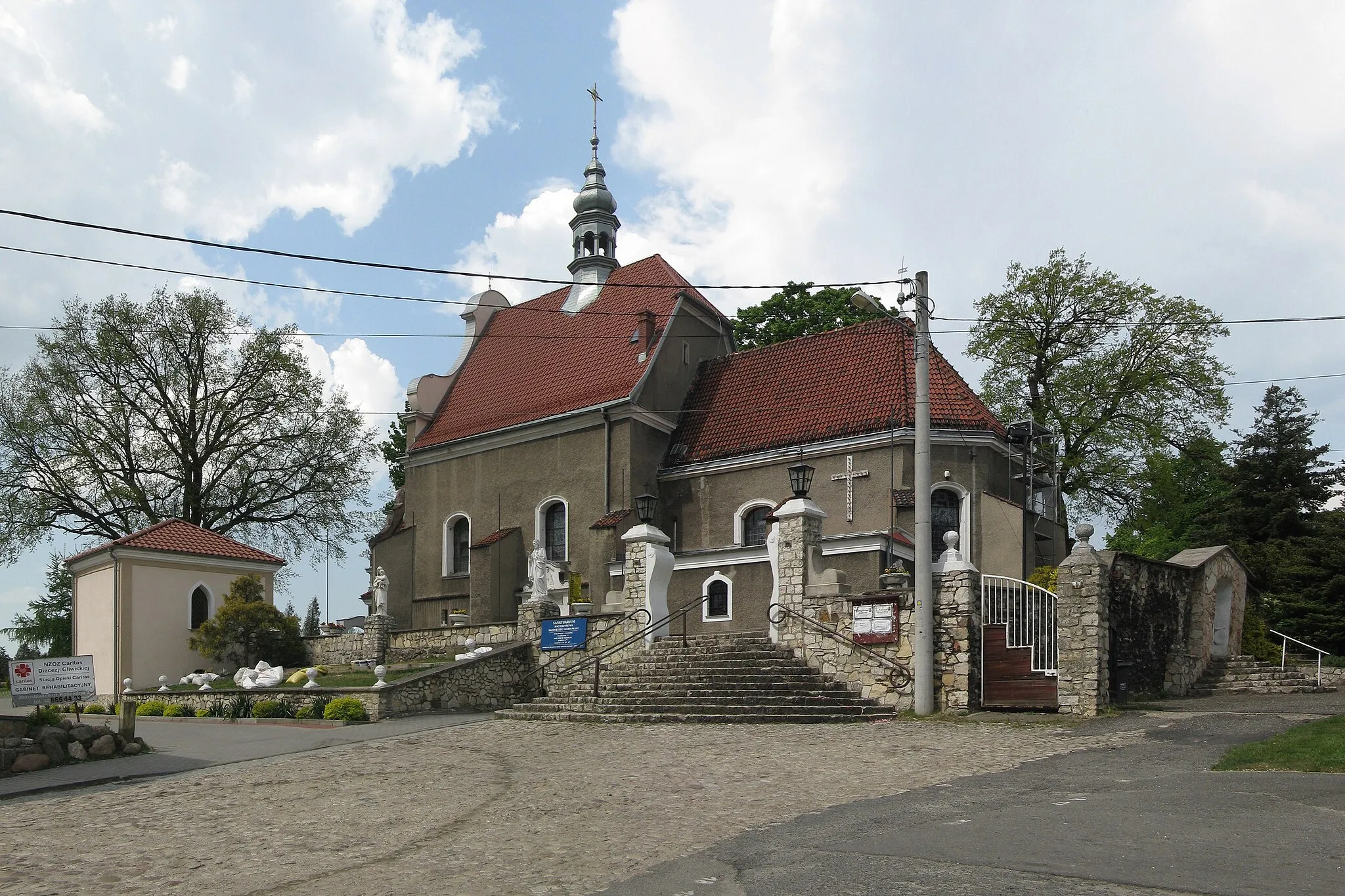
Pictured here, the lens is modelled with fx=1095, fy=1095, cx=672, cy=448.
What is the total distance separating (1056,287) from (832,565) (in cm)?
1329

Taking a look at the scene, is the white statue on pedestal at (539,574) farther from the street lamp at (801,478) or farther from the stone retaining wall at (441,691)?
the street lamp at (801,478)

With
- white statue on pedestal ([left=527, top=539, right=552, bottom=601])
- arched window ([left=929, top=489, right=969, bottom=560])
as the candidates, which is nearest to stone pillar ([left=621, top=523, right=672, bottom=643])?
white statue on pedestal ([left=527, top=539, right=552, bottom=601])

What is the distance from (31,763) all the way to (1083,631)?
13679 millimetres

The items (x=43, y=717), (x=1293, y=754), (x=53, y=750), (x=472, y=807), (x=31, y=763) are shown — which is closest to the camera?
(x=472, y=807)

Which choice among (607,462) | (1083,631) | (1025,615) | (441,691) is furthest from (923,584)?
(607,462)

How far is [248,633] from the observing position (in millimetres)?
28500

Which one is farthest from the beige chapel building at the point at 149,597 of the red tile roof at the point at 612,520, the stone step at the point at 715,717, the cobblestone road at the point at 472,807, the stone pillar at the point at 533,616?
the cobblestone road at the point at 472,807

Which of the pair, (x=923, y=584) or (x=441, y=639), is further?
(x=441, y=639)

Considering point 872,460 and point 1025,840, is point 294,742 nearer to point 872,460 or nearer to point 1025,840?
point 1025,840

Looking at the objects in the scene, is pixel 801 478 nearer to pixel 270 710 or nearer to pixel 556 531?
pixel 270 710

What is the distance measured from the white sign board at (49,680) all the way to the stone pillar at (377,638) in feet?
37.7

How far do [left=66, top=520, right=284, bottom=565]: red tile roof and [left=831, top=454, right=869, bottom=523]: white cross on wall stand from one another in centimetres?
1676

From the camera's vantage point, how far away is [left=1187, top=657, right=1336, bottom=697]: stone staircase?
18.6m

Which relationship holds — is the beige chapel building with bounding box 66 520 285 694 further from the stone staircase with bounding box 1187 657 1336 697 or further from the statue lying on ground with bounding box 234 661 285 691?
the stone staircase with bounding box 1187 657 1336 697
